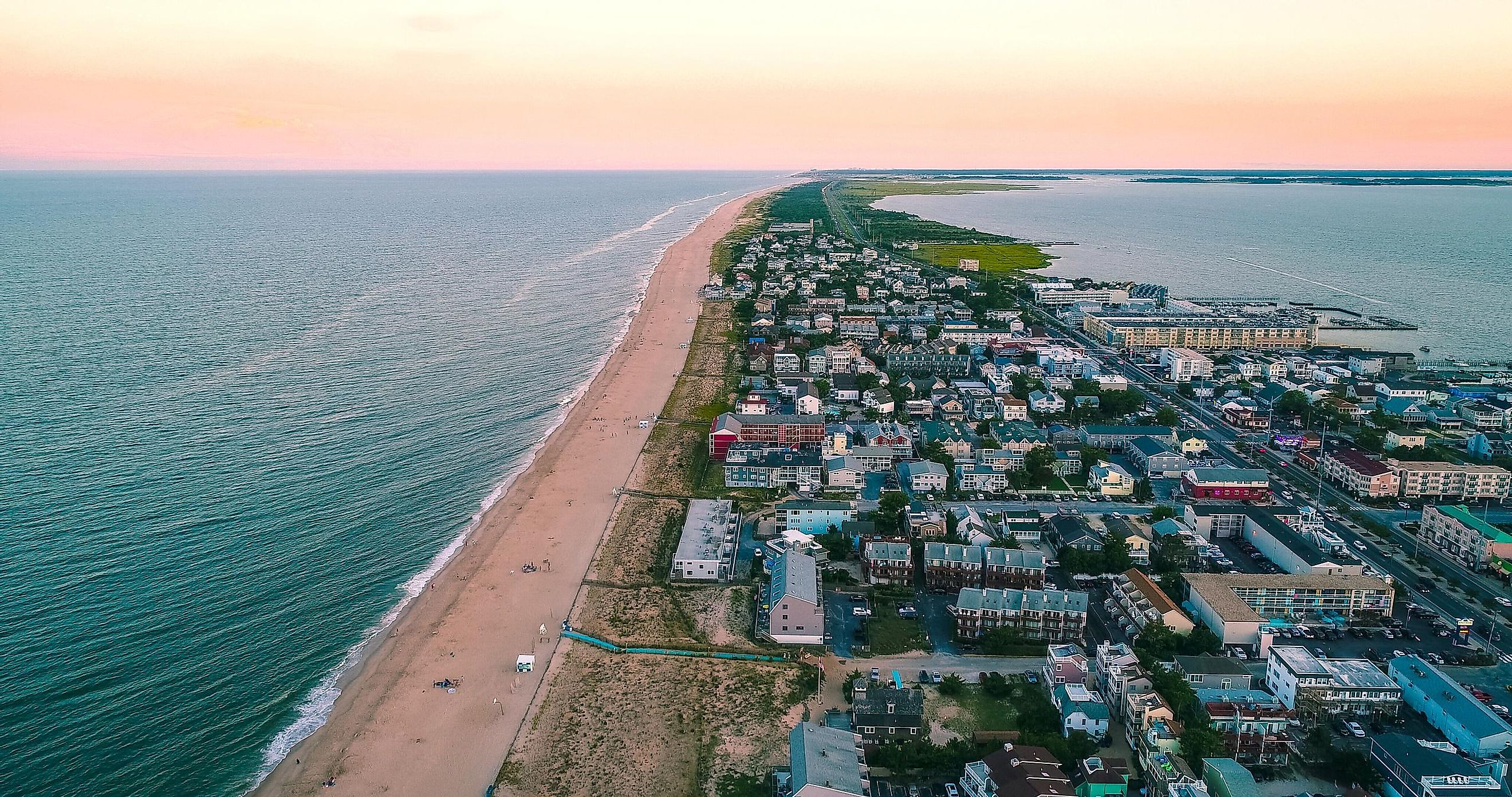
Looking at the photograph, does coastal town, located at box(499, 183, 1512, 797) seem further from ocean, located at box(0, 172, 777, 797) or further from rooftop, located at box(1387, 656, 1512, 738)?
ocean, located at box(0, 172, 777, 797)

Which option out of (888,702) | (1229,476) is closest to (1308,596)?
(1229,476)

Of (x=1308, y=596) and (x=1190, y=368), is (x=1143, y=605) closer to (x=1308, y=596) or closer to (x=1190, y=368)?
(x=1308, y=596)

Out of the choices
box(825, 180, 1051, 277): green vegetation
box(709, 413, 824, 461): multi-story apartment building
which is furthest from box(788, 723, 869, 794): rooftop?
box(825, 180, 1051, 277): green vegetation

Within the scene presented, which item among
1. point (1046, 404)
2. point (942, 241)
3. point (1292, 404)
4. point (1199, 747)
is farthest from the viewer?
point (942, 241)

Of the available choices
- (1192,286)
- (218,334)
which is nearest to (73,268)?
(218,334)

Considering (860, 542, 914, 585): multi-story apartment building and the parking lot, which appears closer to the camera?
the parking lot

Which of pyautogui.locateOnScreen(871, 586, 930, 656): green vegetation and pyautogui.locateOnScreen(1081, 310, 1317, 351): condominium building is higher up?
pyautogui.locateOnScreen(1081, 310, 1317, 351): condominium building
